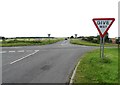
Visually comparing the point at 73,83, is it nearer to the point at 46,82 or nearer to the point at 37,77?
the point at 46,82

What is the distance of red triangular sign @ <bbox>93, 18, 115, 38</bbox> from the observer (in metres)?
19.5

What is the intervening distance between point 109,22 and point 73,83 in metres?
8.15

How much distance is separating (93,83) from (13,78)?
3.74m

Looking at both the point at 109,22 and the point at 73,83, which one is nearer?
the point at 73,83

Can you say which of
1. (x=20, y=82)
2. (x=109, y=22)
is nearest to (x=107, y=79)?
(x=20, y=82)

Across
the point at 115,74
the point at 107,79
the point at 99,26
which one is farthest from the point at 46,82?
the point at 99,26

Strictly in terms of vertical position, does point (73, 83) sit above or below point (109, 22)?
below

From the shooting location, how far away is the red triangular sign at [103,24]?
1948 cm

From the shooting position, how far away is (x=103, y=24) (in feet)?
64.6

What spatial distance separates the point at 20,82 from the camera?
12758 mm

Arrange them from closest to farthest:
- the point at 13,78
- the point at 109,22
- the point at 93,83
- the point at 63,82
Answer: the point at 93,83 < the point at 63,82 < the point at 13,78 < the point at 109,22

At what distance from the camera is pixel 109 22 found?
64.0 feet

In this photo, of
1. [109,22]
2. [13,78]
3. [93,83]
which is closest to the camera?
[93,83]

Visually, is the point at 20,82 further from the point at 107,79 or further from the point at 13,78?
the point at 107,79
